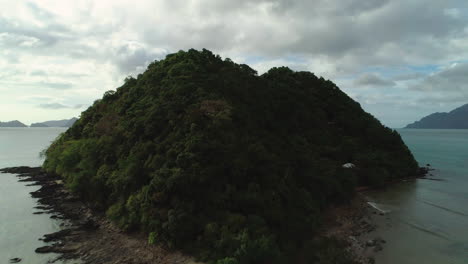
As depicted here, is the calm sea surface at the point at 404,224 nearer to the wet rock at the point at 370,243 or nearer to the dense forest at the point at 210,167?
the wet rock at the point at 370,243

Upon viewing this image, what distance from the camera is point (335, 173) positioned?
3102cm

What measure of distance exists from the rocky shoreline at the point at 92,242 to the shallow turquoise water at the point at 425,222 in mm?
14575

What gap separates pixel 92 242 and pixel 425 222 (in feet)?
93.0

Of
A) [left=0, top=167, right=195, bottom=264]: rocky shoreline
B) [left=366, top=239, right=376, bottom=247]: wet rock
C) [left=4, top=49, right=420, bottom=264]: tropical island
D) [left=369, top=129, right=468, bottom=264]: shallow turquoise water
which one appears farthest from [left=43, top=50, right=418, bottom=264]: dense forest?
[left=369, top=129, right=468, bottom=264]: shallow turquoise water

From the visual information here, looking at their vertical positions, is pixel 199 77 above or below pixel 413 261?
above

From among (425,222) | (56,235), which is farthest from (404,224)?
(56,235)

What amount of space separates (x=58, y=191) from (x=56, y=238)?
16.1 meters

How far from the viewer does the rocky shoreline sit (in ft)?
55.4

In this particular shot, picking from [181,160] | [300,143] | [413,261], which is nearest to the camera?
[413,261]

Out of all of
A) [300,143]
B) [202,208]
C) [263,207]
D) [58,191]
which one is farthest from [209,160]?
[58,191]

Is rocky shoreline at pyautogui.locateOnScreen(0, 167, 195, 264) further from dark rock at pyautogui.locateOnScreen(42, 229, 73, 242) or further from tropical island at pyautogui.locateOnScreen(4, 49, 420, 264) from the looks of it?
tropical island at pyautogui.locateOnScreen(4, 49, 420, 264)

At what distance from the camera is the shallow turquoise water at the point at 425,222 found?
64.1ft

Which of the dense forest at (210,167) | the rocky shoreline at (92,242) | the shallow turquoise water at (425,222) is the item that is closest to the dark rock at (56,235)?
the rocky shoreline at (92,242)

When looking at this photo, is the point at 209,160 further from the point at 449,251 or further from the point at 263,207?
the point at 449,251
